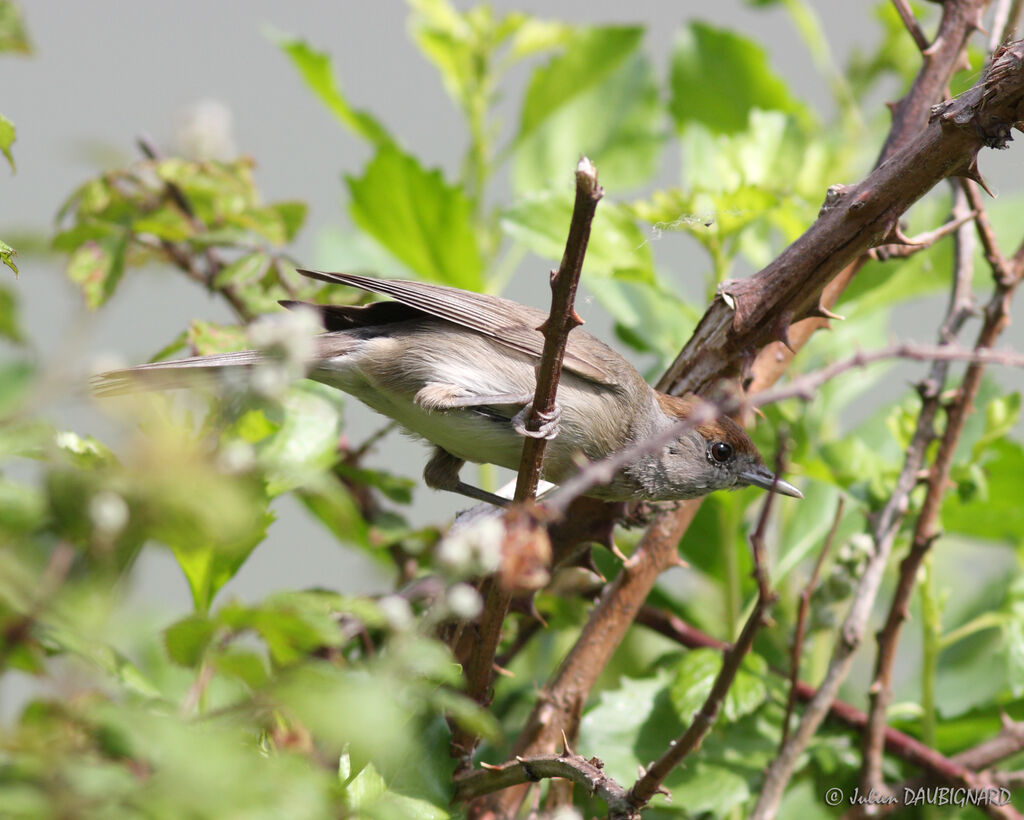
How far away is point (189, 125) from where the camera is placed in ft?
13.2

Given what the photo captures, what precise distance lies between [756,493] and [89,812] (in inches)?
105

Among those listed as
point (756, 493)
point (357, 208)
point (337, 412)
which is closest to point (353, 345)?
point (337, 412)

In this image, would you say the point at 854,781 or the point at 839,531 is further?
the point at 839,531

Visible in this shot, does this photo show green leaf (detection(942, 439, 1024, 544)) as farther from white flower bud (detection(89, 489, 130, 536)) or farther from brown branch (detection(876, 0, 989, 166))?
white flower bud (detection(89, 489, 130, 536))

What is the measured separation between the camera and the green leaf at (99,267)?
106 inches

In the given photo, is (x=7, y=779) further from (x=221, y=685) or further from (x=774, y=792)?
(x=774, y=792)

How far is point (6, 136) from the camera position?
144 centimetres

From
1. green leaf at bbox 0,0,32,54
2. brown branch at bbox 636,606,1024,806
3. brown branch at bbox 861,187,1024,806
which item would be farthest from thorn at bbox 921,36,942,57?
green leaf at bbox 0,0,32,54

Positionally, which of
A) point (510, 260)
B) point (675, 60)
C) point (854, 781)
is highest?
point (675, 60)

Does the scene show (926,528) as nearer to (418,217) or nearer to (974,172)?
(974,172)

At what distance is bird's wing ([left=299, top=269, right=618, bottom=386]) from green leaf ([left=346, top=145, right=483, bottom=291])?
522 mm

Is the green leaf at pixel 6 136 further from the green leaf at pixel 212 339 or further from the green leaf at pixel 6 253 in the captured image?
the green leaf at pixel 212 339

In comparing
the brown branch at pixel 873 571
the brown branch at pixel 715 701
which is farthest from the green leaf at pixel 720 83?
the brown branch at pixel 715 701

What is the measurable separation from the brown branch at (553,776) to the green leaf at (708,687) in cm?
77
